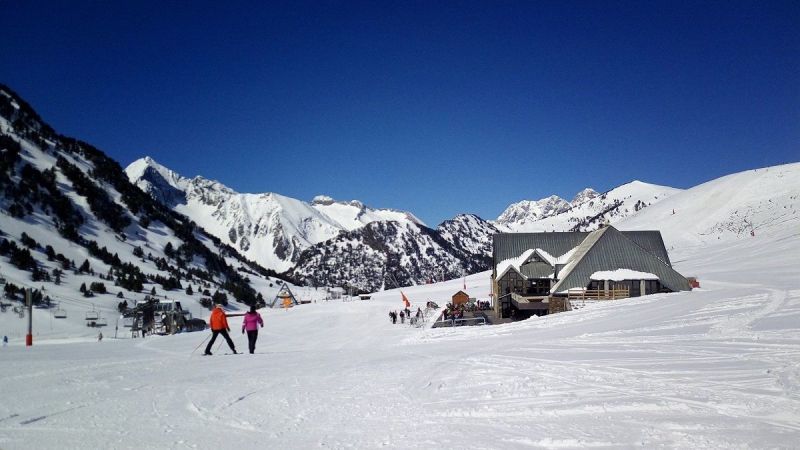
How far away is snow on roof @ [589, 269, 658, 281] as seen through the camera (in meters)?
42.5

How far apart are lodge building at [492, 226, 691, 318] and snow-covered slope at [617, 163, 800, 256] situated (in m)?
45.7

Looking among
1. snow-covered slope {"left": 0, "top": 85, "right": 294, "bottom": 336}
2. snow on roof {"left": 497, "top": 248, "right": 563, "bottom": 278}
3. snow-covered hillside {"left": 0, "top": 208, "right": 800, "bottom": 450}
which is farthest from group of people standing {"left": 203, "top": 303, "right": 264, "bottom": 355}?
snow on roof {"left": 497, "top": 248, "right": 563, "bottom": 278}

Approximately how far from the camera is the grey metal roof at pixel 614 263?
42781 mm

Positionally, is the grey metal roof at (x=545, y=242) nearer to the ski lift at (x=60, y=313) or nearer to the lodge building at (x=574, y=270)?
the lodge building at (x=574, y=270)

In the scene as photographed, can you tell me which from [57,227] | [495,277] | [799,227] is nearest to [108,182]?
[57,227]

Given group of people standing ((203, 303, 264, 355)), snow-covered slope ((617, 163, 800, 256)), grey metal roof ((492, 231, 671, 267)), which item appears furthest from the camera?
snow-covered slope ((617, 163, 800, 256))

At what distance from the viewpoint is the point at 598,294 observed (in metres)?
42.1

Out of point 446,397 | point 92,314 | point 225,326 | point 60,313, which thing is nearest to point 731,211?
point 92,314

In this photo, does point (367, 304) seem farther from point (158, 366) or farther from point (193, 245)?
point (193, 245)

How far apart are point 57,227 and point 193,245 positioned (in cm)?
3685

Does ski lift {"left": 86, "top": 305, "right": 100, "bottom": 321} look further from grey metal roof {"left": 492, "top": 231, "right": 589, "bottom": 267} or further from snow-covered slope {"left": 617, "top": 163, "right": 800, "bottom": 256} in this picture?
snow-covered slope {"left": 617, "top": 163, "right": 800, "bottom": 256}

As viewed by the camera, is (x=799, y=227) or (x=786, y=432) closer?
(x=786, y=432)

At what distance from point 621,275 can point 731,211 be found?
78.3 meters

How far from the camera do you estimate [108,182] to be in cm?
10644
